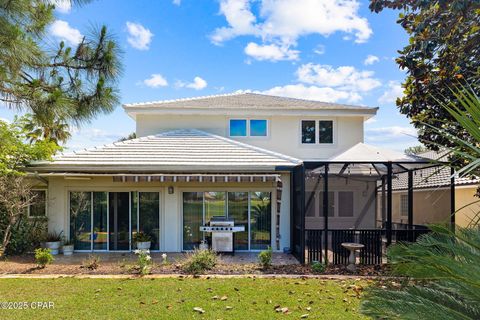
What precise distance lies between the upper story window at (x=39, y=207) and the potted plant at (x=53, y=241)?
1.48 m

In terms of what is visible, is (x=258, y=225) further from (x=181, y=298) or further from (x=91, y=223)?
(x=91, y=223)

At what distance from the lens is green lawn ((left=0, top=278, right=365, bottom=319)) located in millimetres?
8703

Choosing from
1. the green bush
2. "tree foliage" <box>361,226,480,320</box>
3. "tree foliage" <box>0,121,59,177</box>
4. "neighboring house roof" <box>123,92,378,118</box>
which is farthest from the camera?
"neighboring house roof" <box>123,92,378,118</box>

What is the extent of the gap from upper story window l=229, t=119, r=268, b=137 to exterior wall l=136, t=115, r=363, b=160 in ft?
0.88

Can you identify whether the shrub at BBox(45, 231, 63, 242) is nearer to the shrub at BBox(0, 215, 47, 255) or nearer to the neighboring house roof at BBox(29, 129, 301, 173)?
the shrub at BBox(0, 215, 47, 255)

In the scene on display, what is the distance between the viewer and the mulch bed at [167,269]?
13.3 metres

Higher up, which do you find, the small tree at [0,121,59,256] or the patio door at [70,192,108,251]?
the small tree at [0,121,59,256]

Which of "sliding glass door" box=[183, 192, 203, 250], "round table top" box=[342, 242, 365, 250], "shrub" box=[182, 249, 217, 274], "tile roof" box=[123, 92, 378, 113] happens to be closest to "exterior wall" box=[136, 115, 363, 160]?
"tile roof" box=[123, 92, 378, 113]

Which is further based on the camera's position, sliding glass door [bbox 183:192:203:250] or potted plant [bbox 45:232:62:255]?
sliding glass door [bbox 183:192:203:250]

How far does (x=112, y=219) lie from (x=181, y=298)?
10184 mm

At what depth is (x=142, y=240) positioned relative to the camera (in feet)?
59.1

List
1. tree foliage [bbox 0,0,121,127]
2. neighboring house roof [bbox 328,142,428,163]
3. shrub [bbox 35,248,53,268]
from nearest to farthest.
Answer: tree foliage [bbox 0,0,121,127]
shrub [bbox 35,248,53,268]
neighboring house roof [bbox 328,142,428,163]

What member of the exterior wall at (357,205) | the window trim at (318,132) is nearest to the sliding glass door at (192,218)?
the exterior wall at (357,205)

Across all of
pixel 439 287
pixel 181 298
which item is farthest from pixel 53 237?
pixel 439 287
